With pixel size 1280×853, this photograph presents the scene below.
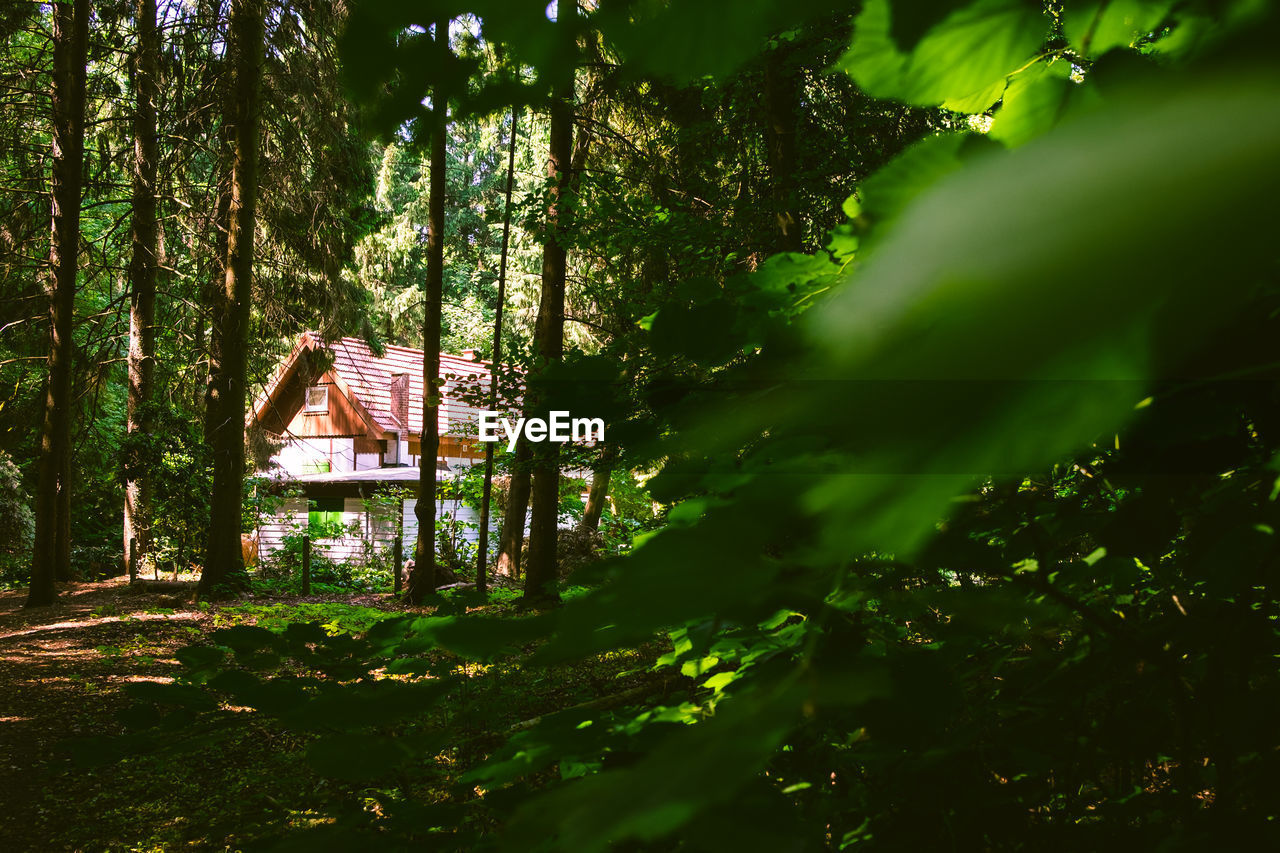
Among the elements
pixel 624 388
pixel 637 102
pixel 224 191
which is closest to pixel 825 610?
pixel 624 388

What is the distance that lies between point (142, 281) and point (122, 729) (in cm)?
923

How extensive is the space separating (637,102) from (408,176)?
17.9 metres

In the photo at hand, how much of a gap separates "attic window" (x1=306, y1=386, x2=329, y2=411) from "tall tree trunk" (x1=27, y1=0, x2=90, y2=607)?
40.8 ft

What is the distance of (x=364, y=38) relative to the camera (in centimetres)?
43

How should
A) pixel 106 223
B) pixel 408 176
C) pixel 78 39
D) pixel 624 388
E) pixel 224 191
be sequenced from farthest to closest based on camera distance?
pixel 408 176, pixel 106 223, pixel 224 191, pixel 78 39, pixel 624 388

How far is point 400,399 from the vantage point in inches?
895

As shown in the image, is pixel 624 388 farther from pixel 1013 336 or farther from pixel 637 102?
pixel 637 102

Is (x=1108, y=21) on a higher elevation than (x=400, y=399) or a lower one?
lower

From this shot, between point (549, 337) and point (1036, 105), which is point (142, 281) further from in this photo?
point (1036, 105)

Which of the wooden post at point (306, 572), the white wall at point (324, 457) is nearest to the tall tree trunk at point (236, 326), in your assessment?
the wooden post at point (306, 572)

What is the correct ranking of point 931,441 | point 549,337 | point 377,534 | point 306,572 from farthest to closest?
point 377,534
point 306,572
point 549,337
point 931,441

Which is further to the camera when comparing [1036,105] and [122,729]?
[122,729]

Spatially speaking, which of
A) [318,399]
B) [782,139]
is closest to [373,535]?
[318,399]

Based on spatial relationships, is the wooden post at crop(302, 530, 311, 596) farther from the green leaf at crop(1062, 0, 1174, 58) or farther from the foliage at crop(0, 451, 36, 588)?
the green leaf at crop(1062, 0, 1174, 58)
